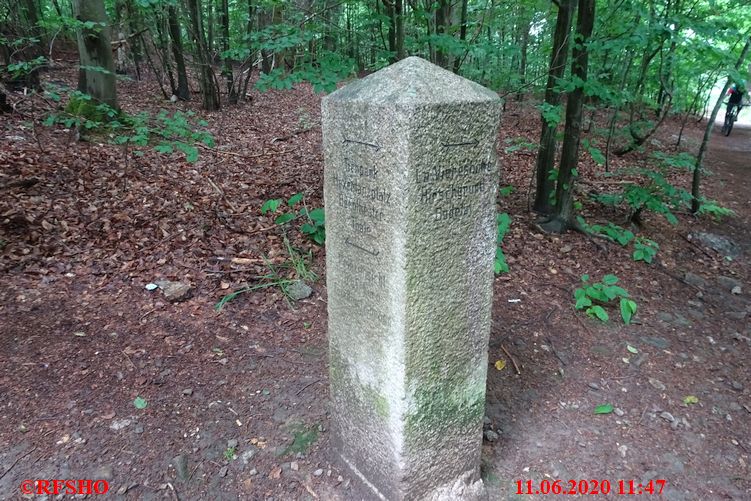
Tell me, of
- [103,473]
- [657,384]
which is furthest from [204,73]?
[657,384]

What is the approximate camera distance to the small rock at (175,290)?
3.93 meters

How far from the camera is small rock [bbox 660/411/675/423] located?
2999 mm

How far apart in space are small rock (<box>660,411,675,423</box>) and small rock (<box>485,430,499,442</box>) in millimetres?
1143

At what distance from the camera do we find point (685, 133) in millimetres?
15047

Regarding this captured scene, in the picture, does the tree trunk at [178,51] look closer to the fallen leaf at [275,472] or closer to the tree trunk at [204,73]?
the tree trunk at [204,73]

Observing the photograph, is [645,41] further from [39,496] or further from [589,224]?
[39,496]

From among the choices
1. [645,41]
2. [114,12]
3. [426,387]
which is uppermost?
[114,12]

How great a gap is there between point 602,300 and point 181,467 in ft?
11.9

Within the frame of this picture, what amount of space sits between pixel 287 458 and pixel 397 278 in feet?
4.88

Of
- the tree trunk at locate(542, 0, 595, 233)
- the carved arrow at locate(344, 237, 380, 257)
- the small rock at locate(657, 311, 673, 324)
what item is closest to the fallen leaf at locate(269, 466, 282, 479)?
the carved arrow at locate(344, 237, 380, 257)

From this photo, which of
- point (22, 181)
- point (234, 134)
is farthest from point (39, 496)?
point (234, 134)

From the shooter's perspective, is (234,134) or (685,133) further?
(685,133)

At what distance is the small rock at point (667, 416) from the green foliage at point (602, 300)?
3.44ft

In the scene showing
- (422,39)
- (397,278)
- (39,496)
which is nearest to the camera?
(397,278)
